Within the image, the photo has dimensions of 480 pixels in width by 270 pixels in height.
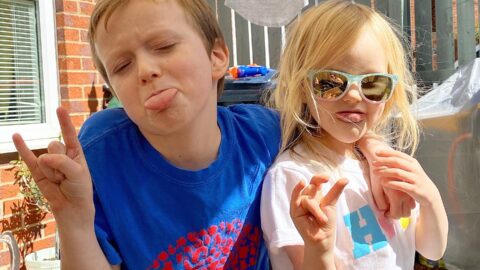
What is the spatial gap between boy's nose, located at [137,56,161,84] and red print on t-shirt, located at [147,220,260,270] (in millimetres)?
426

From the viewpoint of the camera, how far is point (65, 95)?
4.02m

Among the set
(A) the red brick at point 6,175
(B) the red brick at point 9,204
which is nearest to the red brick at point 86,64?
(A) the red brick at point 6,175

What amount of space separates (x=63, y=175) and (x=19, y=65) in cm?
310

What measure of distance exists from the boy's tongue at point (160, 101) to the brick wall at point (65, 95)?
274cm

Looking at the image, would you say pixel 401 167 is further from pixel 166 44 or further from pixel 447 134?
pixel 447 134

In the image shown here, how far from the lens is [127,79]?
4.22 feet

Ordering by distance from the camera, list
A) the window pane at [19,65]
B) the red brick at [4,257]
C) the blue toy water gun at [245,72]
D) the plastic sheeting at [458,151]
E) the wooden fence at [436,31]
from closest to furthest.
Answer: the plastic sheeting at [458,151] < the blue toy water gun at [245,72] < the wooden fence at [436,31] < the red brick at [4,257] < the window pane at [19,65]

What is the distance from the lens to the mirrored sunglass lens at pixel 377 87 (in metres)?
1.45

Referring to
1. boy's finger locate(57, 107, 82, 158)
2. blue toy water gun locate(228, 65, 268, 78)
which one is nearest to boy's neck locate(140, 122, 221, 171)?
boy's finger locate(57, 107, 82, 158)

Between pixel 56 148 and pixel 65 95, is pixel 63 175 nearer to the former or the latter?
pixel 56 148

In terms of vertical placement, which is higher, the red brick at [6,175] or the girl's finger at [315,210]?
the girl's finger at [315,210]

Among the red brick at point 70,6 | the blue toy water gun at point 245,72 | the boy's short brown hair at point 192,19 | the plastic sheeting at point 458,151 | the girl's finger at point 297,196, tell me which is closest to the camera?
the girl's finger at point 297,196

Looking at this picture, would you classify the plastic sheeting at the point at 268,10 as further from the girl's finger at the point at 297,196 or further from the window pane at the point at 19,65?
the girl's finger at the point at 297,196

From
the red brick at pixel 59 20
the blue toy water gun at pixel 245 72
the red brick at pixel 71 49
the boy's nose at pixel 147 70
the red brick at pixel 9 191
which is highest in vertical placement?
the red brick at pixel 59 20
